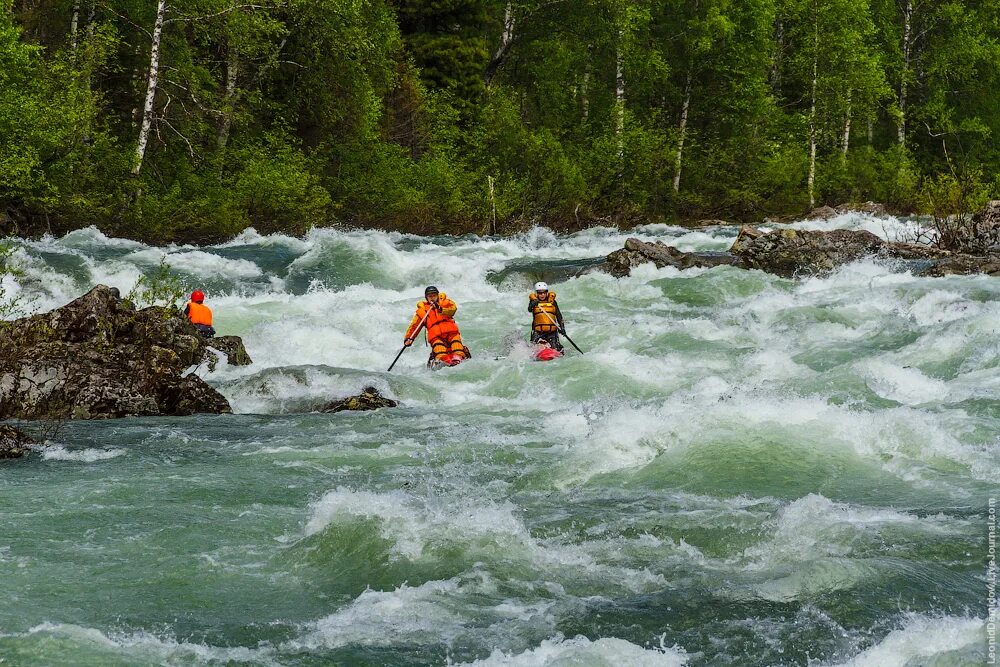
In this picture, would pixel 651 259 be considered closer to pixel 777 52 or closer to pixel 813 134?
pixel 813 134

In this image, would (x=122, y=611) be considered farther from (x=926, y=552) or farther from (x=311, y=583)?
(x=926, y=552)

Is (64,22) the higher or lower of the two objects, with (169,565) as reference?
higher

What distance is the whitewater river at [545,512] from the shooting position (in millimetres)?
4895

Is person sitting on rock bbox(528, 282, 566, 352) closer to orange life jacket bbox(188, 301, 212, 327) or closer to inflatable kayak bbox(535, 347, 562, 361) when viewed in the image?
inflatable kayak bbox(535, 347, 562, 361)

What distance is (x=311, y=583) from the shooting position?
5660 millimetres

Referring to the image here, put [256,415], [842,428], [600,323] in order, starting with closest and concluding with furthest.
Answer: [842,428] → [256,415] → [600,323]

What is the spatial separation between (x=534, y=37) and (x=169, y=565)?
100 ft

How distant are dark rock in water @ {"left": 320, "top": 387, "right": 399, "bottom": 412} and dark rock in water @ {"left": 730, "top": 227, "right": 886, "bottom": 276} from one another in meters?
10.7

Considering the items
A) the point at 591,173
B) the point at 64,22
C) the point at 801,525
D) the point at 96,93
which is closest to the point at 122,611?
the point at 801,525

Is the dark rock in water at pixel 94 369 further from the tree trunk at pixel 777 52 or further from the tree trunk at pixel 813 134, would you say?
the tree trunk at pixel 777 52

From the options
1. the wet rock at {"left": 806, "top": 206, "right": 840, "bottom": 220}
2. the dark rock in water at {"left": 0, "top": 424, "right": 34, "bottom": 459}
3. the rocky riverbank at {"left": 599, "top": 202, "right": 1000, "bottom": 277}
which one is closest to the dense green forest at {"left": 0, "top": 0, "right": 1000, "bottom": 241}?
the rocky riverbank at {"left": 599, "top": 202, "right": 1000, "bottom": 277}

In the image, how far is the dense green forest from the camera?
70.0 ft

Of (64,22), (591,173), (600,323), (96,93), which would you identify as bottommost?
(600,323)

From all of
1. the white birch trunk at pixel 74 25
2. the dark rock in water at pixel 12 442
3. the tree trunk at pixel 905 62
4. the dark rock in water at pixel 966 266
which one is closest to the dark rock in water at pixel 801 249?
the dark rock in water at pixel 966 266
